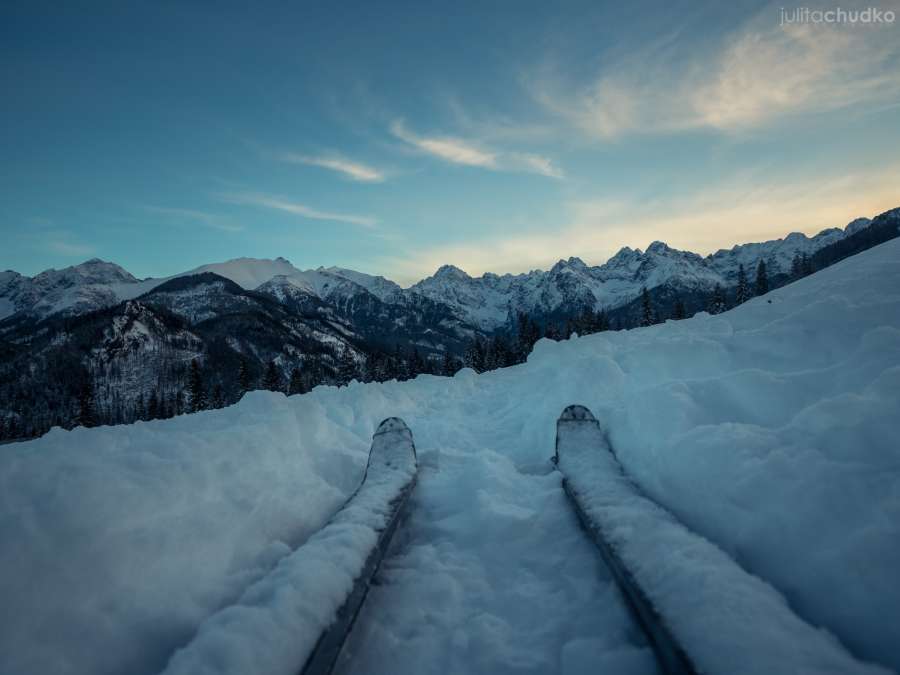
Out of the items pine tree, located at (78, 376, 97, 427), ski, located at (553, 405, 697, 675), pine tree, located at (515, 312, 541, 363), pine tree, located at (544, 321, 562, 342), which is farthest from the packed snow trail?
pine tree, located at (544, 321, 562, 342)

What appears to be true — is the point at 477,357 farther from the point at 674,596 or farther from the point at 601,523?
the point at 674,596

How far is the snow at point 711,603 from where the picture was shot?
2.41 meters

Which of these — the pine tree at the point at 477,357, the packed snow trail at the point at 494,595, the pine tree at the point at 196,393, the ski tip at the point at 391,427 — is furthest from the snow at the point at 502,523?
the pine tree at the point at 477,357

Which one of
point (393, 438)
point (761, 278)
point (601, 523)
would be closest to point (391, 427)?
point (393, 438)

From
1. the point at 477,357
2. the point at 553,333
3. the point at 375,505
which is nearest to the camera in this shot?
the point at 375,505

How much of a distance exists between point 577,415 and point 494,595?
4429mm

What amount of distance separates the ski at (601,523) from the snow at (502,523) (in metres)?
0.27

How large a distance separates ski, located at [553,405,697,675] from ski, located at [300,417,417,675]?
2.32m

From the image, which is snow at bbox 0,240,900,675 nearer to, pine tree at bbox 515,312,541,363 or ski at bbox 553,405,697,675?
ski at bbox 553,405,697,675

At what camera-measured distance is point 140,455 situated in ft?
15.7

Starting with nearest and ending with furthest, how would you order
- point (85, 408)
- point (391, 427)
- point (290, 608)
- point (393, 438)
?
point (290, 608), point (393, 438), point (391, 427), point (85, 408)

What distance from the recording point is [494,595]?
14.1 feet

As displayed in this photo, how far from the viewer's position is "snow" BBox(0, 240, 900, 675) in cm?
314

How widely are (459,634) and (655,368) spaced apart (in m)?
6.94
